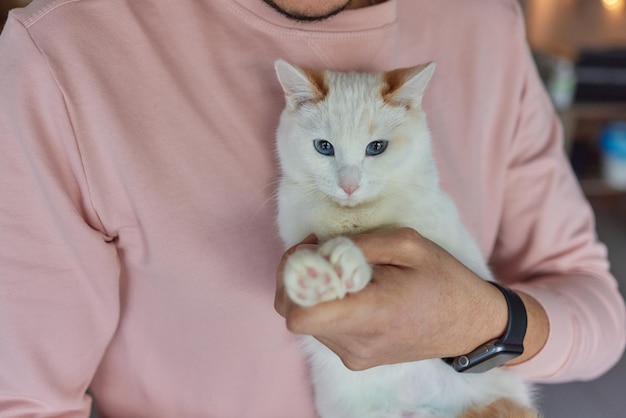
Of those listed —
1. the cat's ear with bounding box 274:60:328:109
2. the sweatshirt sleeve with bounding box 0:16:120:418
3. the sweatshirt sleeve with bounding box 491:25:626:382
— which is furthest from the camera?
the sweatshirt sleeve with bounding box 491:25:626:382

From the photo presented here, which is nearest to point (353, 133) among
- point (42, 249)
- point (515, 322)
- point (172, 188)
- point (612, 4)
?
point (172, 188)

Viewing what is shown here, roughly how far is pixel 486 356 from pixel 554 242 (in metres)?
0.45

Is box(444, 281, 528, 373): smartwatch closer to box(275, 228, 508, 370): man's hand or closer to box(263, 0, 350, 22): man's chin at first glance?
box(275, 228, 508, 370): man's hand

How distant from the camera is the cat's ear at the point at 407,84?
969mm

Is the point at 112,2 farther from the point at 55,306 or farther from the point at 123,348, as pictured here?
the point at 123,348

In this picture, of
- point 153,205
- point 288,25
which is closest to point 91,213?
point 153,205

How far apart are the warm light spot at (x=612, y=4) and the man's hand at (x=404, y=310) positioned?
3.13m

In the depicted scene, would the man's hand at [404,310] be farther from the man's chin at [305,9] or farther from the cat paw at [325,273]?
the man's chin at [305,9]

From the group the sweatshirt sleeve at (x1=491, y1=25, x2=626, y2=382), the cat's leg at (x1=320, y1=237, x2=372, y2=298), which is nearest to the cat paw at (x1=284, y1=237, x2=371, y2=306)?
the cat's leg at (x1=320, y1=237, x2=372, y2=298)

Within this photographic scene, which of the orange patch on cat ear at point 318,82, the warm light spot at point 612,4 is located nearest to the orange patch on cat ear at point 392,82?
the orange patch on cat ear at point 318,82

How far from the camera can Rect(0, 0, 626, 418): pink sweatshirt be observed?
0.86m

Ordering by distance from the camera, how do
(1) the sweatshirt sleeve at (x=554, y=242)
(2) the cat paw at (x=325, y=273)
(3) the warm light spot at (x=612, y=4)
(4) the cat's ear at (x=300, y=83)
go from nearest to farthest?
(2) the cat paw at (x=325, y=273) < (4) the cat's ear at (x=300, y=83) < (1) the sweatshirt sleeve at (x=554, y=242) < (3) the warm light spot at (x=612, y=4)

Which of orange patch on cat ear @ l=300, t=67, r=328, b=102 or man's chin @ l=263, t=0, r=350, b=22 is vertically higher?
man's chin @ l=263, t=0, r=350, b=22

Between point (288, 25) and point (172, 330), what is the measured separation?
587mm
